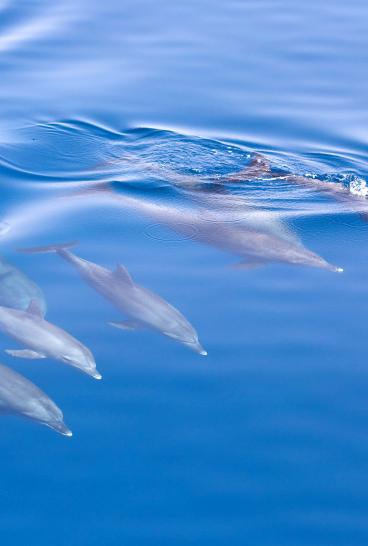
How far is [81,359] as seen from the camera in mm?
7566

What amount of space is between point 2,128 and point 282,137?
4.43 metres

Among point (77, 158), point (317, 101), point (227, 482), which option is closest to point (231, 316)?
point (227, 482)

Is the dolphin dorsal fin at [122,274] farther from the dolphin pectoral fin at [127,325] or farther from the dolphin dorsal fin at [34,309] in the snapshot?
the dolphin dorsal fin at [34,309]

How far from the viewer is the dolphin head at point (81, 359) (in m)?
7.53

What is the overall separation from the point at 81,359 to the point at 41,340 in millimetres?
509

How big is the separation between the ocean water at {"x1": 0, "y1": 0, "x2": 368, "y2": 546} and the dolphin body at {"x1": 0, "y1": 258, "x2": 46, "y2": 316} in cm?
9

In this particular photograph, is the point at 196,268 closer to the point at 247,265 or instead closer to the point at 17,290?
the point at 247,265

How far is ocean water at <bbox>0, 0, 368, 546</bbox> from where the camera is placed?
6.35 metres

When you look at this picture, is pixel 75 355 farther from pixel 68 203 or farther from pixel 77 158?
pixel 77 158

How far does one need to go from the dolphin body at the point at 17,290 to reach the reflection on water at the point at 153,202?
0.5 inches

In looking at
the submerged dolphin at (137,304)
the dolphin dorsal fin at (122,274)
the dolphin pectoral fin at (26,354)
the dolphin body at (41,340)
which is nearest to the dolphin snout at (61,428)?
the dolphin body at (41,340)

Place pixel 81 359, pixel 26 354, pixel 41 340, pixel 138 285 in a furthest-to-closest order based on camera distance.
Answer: pixel 138 285, pixel 41 340, pixel 26 354, pixel 81 359

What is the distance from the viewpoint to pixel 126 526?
6.10m

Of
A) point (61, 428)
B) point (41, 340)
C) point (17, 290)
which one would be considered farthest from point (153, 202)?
point (61, 428)
